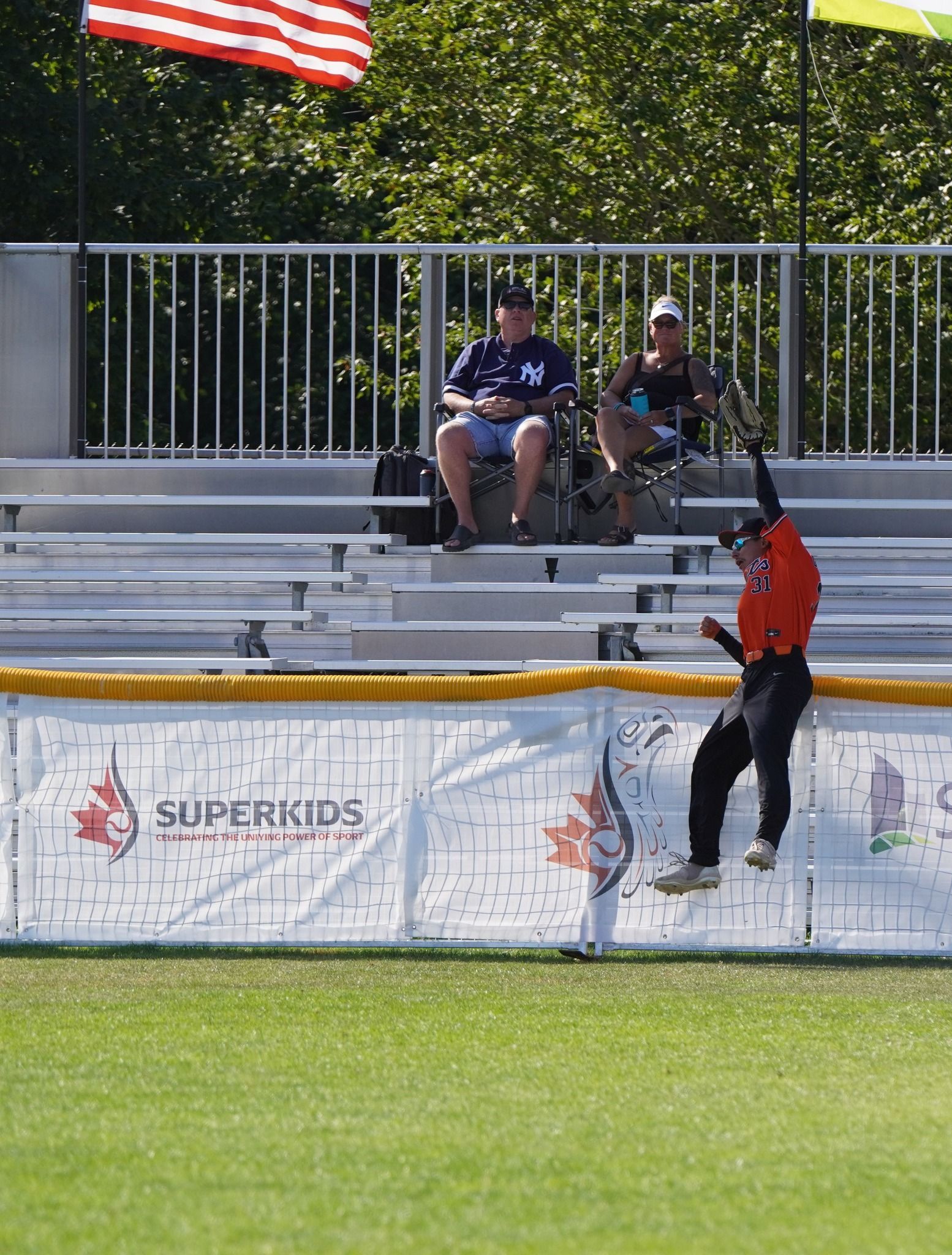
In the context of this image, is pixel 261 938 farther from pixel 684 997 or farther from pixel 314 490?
pixel 314 490

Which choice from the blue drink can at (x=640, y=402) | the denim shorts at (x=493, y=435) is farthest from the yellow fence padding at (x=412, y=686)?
the blue drink can at (x=640, y=402)

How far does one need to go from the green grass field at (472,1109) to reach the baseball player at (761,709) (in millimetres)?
489

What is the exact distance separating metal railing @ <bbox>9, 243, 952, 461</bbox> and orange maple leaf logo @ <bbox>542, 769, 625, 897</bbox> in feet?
17.7

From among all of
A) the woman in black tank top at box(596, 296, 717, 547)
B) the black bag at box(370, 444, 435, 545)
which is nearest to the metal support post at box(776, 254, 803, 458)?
the woman in black tank top at box(596, 296, 717, 547)

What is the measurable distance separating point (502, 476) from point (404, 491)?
830mm

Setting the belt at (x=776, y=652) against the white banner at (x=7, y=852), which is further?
the white banner at (x=7, y=852)

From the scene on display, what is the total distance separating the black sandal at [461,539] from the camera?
1188cm

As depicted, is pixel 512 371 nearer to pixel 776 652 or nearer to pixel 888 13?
pixel 888 13

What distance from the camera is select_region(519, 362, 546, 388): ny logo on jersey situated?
12.4m

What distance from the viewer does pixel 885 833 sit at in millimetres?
8336

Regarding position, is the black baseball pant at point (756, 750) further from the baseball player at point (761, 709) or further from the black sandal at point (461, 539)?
the black sandal at point (461, 539)

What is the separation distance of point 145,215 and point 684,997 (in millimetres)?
20823

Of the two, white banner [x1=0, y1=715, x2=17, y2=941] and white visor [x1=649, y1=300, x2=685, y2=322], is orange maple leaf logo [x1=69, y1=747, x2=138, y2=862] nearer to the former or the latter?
white banner [x1=0, y1=715, x2=17, y2=941]

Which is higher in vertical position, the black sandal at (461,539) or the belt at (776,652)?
the black sandal at (461,539)
